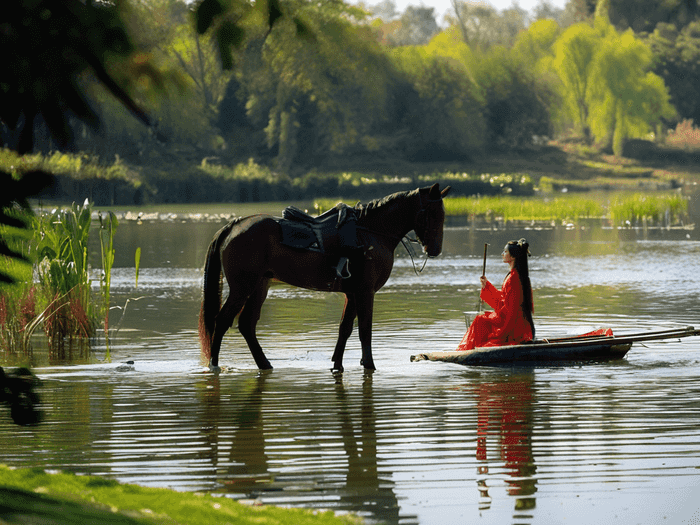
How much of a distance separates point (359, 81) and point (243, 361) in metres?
54.1

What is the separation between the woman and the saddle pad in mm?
1674

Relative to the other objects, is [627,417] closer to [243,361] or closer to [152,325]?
[243,361]

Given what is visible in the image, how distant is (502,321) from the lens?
10.7 m

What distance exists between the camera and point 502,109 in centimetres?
7181

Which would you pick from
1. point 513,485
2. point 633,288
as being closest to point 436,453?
point 513,485

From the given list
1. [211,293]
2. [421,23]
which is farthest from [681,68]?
[211,293]

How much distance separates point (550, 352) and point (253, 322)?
2.89m

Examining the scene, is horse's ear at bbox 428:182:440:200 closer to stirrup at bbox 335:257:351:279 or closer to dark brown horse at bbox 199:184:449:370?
dark brown horse at bbox 199:184:449:370

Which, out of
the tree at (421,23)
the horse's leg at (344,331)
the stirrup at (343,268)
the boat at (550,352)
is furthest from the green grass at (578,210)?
the tree at (421,23)

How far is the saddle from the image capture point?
10.3 meters

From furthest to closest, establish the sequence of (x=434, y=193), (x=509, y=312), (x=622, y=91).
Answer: (x=622, y=91) < (x=509, y=312) < (x=434, y=193)

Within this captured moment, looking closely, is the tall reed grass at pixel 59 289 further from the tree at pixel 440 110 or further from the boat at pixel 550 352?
the tree at pixel 440 110

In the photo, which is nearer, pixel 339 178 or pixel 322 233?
pixel 322 233

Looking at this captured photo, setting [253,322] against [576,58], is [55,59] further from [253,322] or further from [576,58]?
[576,58]
